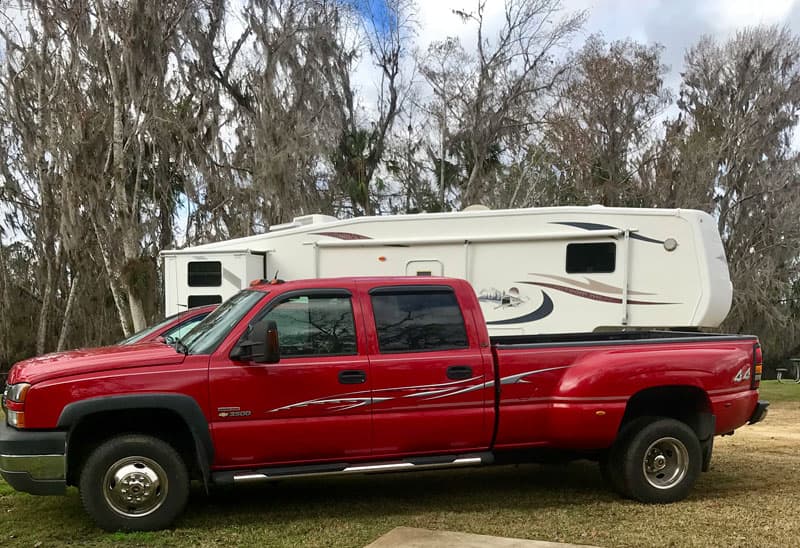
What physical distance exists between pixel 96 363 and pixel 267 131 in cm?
1699

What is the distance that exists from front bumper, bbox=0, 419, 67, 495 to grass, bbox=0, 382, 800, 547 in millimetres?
431

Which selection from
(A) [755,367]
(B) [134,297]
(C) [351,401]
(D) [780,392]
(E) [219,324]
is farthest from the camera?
(B) [134,297]

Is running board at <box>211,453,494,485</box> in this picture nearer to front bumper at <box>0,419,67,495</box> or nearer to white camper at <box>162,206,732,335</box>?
front bumper at <box>0,419,67,495</box>

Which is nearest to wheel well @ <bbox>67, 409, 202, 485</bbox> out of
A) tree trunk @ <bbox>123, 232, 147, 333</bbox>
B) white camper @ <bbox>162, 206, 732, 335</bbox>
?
white camper @ <bbox>162, 206, 732, 335</bbox>

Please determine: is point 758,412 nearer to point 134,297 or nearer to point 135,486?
point 135,486

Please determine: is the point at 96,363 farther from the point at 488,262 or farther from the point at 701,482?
the point at 488,262

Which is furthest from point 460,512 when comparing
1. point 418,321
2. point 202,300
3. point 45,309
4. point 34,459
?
point 45,309

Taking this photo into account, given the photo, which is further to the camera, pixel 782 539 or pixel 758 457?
pixel 758 457

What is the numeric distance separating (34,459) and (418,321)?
2.85m

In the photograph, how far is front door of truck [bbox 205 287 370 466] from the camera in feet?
17.0

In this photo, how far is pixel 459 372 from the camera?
5.51 m

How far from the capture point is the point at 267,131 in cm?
2131

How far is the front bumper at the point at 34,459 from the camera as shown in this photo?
16.0 feet

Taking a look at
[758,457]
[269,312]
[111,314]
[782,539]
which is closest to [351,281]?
[269,312]
